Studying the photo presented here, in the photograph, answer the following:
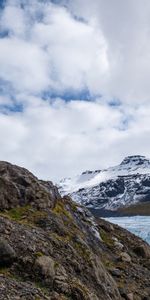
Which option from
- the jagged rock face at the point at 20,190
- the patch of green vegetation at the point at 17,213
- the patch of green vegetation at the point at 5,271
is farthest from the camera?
the jagged rock face at the point at 20,190

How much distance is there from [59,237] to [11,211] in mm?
2453

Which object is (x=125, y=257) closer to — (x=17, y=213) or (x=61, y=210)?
(x=61, y=210)

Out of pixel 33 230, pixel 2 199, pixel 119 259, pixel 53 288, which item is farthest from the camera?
pixel 119 259

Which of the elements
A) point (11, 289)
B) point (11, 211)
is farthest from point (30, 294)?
point (11, 211)

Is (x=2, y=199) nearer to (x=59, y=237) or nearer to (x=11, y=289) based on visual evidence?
(x=59, y=237)

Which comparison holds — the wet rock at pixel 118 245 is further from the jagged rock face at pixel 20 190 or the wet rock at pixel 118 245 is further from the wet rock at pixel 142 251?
the jagged rock face at pixel 20 190

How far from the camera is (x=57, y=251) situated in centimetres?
1636

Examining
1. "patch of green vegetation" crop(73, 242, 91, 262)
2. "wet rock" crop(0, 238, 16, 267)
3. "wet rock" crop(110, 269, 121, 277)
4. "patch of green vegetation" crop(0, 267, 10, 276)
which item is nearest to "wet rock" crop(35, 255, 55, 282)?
"wet rock" crop(0, 238, 16, 267)

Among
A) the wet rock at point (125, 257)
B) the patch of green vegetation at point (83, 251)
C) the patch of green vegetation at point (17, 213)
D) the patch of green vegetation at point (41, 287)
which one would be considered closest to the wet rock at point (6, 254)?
the patch of green vegetation at point (41, 287)

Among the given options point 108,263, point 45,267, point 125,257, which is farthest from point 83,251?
point 125,257

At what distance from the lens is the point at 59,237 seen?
17.5 m

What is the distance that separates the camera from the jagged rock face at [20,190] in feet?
62.8

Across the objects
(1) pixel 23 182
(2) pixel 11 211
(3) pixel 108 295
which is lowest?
(3) pixel 108 295

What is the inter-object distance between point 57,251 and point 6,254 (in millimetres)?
2404
